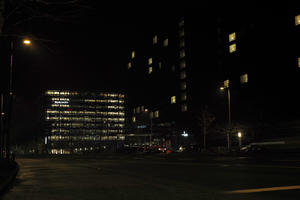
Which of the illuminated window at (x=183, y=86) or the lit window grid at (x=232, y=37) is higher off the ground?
the lit window grid at (x=232, y=37)

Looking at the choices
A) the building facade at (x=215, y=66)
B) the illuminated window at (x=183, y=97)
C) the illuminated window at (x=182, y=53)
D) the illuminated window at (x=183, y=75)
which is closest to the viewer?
the building facade at (x=215, y=66)

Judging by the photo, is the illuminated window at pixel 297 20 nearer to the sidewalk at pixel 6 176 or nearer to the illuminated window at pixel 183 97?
the illuminated window at pixel 183 97

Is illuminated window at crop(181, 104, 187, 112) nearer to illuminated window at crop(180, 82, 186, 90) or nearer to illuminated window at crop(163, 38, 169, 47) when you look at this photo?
illuminated window at crop(180, 82, 186, 90)

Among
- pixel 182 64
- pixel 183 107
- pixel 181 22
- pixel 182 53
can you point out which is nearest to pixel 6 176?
pixel 183 107

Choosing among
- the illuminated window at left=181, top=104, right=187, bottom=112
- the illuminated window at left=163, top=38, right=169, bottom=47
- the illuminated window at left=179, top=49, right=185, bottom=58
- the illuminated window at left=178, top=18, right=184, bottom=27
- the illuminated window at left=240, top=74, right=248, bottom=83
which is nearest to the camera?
the illuminated window at left=240, top=74, right=248, bottom=83

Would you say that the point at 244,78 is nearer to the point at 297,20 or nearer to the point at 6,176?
the point at 297,20

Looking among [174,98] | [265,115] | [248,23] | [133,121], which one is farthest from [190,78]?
[133,121]

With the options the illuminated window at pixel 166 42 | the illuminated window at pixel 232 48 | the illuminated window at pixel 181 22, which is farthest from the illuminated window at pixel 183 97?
the illuminated window at pixel 232 48

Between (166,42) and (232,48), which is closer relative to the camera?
(232,48)

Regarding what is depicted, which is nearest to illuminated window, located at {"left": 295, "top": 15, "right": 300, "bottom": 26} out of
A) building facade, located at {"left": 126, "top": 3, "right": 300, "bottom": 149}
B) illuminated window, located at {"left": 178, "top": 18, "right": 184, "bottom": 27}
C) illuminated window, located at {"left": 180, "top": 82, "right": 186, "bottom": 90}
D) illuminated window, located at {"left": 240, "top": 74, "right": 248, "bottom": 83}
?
building facade, located at {"left": 126, "top": 3, "right": 300, "bottom": 149}

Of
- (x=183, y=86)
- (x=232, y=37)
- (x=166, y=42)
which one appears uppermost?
(x=166, y=42)

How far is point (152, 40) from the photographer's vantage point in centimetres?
10744

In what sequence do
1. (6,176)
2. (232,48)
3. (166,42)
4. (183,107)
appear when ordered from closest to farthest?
(6,176), (232,48), (183,107), (166,42)

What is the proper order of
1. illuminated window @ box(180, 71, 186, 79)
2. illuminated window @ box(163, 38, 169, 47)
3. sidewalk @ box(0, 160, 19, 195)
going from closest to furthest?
sidewalk @ box(0, 160, 19, 195), illuminated window @ box(180, 71, 186, 79), illuminated window @ box(163, 38, 169, 47)
